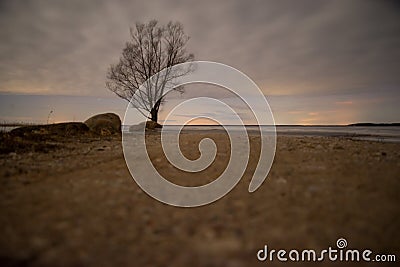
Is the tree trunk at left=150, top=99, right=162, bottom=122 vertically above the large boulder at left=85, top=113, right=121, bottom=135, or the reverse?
the tree trunk at left=150, top=99, right=162, bottom=122

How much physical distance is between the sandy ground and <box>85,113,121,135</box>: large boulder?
10106 millimetres

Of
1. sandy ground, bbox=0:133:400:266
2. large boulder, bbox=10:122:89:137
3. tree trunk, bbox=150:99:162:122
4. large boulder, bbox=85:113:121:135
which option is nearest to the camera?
sandy ground, bbox=0:133:400:266

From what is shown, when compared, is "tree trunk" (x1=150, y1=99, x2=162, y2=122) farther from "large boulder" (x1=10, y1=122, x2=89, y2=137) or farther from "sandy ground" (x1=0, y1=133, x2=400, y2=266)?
"sandy ground" (x1=0, y1=133, x2=400, y2=266)

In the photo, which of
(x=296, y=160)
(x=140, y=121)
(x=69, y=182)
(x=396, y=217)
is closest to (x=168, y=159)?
(x=69, y=182)

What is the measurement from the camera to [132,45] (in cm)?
1931

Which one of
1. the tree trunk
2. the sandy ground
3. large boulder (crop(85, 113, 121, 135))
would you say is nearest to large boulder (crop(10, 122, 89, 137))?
large boulder (crop(85, 113, 121, 135))

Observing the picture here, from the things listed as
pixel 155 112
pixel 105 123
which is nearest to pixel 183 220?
pixel 105 123

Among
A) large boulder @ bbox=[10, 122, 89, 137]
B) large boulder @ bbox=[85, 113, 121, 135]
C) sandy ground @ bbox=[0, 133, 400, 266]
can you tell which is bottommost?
sandy ground @ bbox=[0, 133, 400, 266]

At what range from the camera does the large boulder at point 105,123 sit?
541 inches

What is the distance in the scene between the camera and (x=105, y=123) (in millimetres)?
14125

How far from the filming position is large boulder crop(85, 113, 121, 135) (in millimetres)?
13734

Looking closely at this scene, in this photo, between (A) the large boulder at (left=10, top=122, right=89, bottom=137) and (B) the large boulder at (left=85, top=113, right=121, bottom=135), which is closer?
(A) the large boulder at (left=10, top=122, right=89, bottom=137)

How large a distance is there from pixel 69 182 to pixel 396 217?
12.5 feet

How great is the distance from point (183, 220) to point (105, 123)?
12.9 metres
